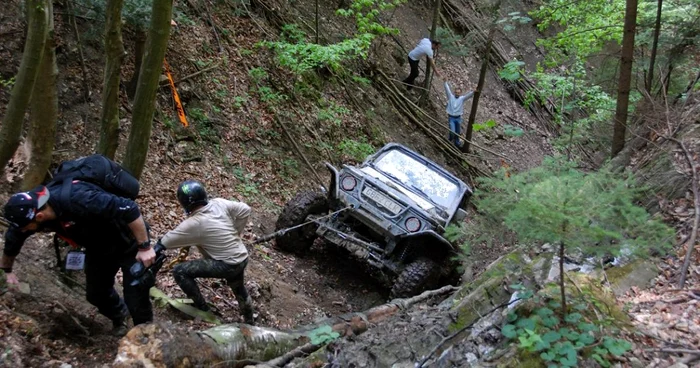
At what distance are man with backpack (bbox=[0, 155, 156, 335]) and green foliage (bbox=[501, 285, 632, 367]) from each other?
2578 mm

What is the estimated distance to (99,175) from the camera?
3.57 meters

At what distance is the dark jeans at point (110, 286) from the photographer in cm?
385

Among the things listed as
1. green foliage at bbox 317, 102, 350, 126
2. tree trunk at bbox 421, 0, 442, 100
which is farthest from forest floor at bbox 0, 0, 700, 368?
tree trunk at bbox 421, 0, 442, 100

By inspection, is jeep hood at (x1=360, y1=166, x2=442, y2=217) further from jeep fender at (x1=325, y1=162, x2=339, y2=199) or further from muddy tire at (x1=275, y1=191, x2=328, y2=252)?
muddy tire at (x1=275, y1=191, x2=328, y2=252)

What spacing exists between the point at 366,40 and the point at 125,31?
170 inches

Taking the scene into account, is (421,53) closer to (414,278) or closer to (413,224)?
(413,224)

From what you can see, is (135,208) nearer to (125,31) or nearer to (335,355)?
(335,355)

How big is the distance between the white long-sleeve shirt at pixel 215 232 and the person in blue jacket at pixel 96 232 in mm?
447

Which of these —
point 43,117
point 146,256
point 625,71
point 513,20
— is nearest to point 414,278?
point 146,256

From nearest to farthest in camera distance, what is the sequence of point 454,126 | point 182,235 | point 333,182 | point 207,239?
point 182,235 → point 207,239 → point 333,182 → point 454,126

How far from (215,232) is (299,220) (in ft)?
8.42

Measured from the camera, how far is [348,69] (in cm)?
1280

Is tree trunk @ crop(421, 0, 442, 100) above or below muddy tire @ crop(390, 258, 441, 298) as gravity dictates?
above

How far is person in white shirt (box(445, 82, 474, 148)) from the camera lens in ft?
42.5
